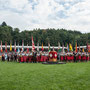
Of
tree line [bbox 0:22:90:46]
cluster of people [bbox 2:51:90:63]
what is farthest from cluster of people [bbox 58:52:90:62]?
tree line [bbox 0:22:90:46]

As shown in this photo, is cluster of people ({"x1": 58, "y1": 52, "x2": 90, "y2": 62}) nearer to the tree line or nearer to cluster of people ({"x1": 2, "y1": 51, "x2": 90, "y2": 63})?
cluster of people ({"x1": 2, "y1": 51, "x2": 90, "y2": 63})

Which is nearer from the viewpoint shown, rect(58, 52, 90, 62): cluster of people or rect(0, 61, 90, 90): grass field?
rect(0, 61, 90, 90): grass field

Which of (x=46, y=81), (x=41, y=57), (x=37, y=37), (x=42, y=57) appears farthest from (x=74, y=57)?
(x=37, y=37)

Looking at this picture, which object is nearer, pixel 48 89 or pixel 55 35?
pixel 48 89

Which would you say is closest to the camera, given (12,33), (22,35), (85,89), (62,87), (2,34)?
(85,89)

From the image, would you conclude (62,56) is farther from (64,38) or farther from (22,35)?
(64,38)

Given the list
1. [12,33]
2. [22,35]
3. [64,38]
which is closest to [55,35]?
[64,38]

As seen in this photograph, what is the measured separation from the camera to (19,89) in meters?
5.48

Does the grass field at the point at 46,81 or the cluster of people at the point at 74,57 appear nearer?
the grass field at the point at 46,81

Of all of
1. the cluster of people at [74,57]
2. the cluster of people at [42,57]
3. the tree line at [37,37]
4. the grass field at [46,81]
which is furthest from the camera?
the tree line at [37,37]

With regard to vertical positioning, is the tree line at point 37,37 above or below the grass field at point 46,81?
above

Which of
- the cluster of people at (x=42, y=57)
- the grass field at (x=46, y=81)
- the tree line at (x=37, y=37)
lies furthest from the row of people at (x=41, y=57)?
the tree line at (x=37, y=37)

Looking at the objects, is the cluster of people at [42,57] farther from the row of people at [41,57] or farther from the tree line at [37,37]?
the tree line at [37,37]

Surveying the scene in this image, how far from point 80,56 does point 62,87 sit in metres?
15.5
